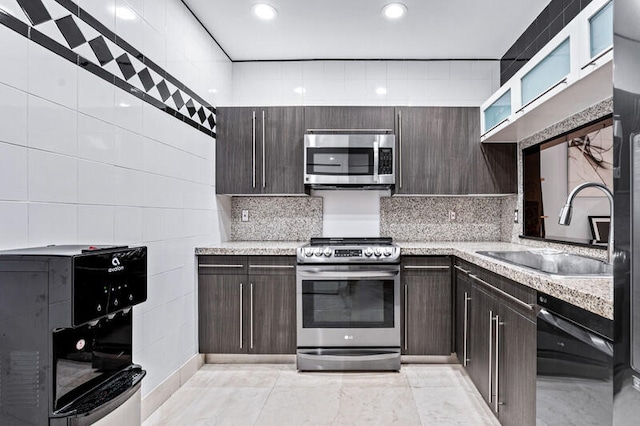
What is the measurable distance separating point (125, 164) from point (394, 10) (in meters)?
2.07

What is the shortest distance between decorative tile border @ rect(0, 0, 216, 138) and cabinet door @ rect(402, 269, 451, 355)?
210 centimetres

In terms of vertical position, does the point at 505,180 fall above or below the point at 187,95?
below

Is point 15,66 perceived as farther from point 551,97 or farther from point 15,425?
point 551,97

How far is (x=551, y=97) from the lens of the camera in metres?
1.95

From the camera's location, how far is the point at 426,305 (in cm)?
287

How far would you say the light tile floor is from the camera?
2.16 meters

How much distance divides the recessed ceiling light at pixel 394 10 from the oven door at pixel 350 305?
1841 millimetres

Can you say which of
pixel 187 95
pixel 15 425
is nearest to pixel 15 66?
pixel 15 425

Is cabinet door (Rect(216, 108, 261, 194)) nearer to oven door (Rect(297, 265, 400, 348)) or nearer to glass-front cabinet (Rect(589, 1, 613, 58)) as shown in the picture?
oven door (Rect(297, 265, 400, 348))

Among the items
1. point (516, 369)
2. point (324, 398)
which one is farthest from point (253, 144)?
point (516, 369)

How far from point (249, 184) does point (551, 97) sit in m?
2.27

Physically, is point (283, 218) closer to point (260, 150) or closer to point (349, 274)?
point (260, 150)

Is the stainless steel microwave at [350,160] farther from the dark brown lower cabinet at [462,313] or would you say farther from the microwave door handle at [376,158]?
the dark brown lower cabinet at [462,313]

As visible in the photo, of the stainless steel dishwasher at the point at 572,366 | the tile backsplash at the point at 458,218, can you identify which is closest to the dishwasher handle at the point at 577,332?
the stainless steel dishwasher at the point at 572,366
